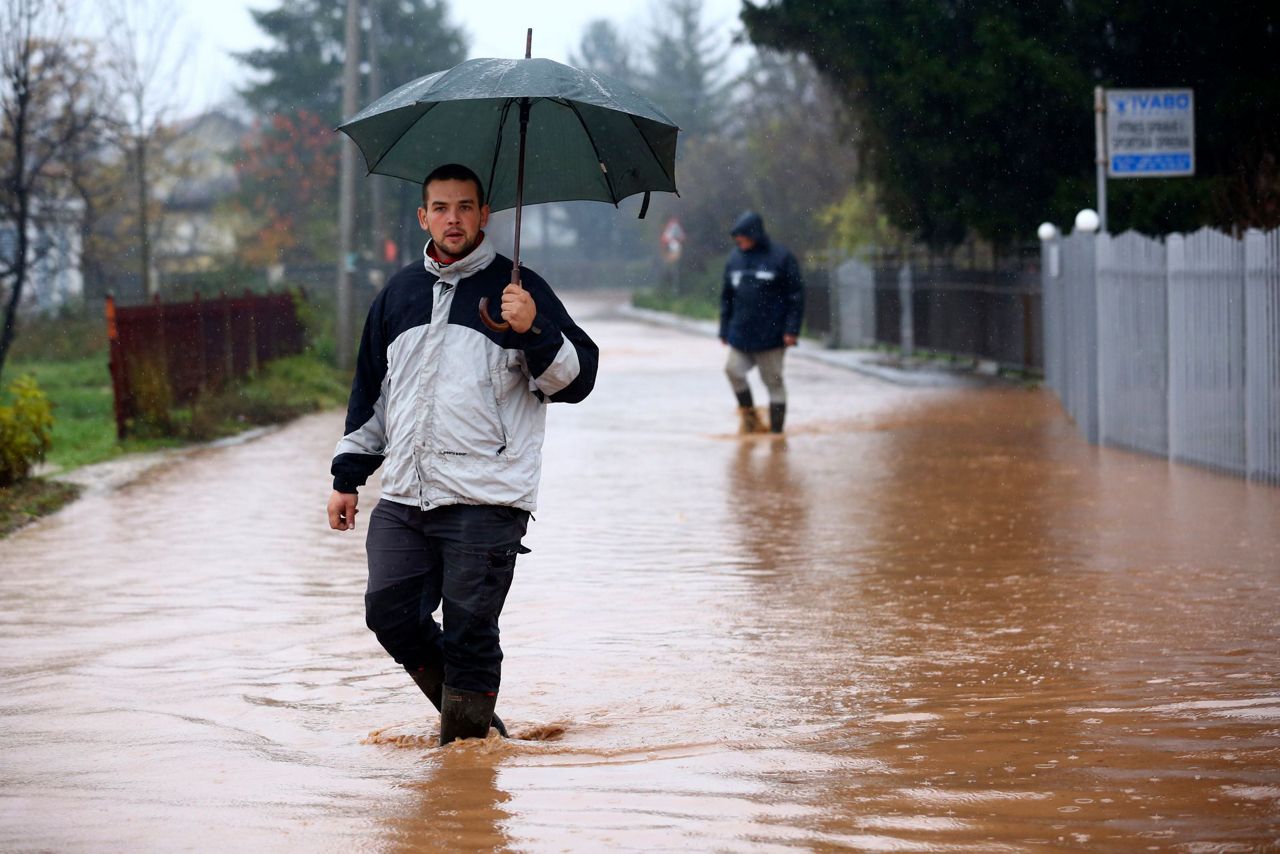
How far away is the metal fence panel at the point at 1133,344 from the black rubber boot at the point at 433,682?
9.21 metres

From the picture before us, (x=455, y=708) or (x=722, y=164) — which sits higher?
(x=722, y=164)

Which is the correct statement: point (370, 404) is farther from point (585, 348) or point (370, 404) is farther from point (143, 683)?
point (143, 683)

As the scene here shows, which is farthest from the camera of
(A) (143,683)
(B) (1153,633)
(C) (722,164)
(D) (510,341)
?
(C) (722,164)

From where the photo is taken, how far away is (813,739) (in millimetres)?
5590

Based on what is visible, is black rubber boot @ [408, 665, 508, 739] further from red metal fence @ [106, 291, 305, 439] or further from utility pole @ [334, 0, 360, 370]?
utility pole @ [334, 0, 360, 370]

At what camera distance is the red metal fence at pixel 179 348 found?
1684 cm

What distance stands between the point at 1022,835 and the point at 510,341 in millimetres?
1971

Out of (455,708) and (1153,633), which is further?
(1153,633)

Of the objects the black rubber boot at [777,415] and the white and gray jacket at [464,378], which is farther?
the black rubber boot at [777,415]

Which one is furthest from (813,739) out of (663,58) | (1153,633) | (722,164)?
(663,58)

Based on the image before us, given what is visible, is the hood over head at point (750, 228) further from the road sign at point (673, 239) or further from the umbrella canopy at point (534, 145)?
the road sign at point (673, 239)

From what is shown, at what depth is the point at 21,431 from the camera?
42.0 feet

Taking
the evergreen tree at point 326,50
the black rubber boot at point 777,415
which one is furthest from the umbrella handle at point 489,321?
the evergreen tree at point 326,50

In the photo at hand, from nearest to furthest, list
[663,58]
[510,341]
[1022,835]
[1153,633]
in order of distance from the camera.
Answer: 1. [1022,835]
2. [510,341]
3. [1153,633]
4. [663,58]
